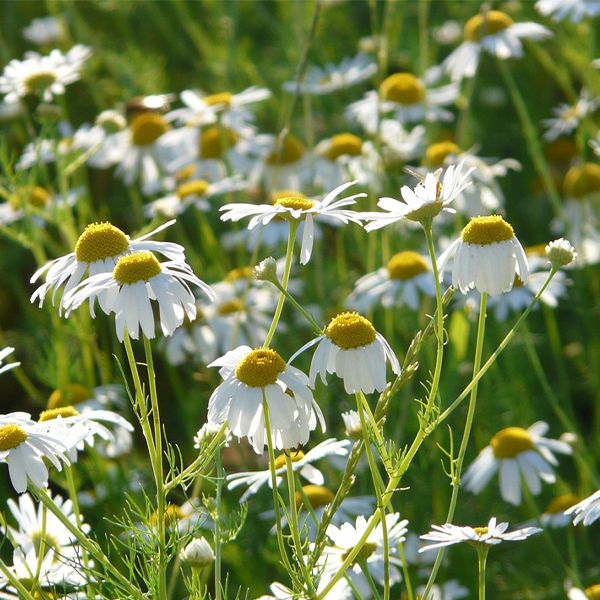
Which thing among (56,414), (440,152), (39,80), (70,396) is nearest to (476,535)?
(56,414)

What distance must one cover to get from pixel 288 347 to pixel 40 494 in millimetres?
1845

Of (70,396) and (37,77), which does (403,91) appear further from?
(70,396)

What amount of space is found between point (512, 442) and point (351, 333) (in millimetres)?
1118

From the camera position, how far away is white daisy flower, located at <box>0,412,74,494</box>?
4.83ft

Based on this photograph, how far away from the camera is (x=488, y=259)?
145 centimetres

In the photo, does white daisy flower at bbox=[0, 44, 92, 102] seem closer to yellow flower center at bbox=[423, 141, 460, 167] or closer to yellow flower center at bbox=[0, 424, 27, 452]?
yellow flower center at bbox=[423, 141, 460, 167]

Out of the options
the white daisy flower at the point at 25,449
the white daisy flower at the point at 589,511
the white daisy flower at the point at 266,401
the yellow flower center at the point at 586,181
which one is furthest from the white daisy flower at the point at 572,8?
the white daisy flower at the point at 25,449

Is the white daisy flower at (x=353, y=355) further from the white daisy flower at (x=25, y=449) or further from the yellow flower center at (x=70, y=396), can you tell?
the yellow flower center at (x=70, y=396)

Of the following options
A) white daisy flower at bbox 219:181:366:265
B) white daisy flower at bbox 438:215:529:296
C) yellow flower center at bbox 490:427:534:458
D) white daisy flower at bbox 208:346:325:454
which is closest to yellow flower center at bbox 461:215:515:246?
white daisy flower at bbox 438:215:529:296

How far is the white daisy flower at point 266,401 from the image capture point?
142 cm

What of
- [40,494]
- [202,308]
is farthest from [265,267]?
[202,308]

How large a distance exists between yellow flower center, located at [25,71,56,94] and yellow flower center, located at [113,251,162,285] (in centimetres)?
165

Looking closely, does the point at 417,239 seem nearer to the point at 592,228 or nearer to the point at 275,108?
the point at 592,228

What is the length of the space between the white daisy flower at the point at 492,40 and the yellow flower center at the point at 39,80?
1.19m
